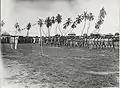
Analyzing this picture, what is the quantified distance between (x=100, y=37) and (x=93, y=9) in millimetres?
158

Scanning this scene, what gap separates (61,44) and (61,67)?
0.13m

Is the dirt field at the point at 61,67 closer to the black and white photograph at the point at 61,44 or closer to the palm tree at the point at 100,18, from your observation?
the black and white photograph at the point at 61,44

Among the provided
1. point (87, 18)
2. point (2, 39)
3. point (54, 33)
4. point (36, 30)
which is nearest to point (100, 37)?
point (87, 18)

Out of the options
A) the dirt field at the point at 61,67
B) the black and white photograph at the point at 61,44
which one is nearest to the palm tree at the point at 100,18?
the black and white photograph at the point at 61,44

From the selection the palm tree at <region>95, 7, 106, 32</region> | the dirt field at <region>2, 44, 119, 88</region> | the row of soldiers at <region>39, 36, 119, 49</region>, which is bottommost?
the dirt field at <region>2, 44, 119, 88</region>

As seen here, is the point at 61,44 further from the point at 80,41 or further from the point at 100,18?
the point at 100,18

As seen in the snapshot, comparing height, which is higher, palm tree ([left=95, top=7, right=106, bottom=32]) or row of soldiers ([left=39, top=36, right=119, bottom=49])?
palm tree ([left=95, top=7, right=106, bottom=32])

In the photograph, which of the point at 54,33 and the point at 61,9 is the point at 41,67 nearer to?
the point at 54,33

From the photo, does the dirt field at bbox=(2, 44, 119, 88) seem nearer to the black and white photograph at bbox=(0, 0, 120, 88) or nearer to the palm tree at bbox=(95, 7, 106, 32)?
the black and white photograph at bbox=(0, 0, 120, 88)

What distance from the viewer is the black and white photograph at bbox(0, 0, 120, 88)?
119 centimetres

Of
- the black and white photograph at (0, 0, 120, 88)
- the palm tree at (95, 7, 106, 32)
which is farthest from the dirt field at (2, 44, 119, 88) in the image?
the palm tree at (95, 7, 106, 32)

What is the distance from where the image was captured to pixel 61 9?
4.02 feet

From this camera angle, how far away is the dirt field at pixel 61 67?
1173 millimetres

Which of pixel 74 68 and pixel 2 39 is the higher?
pixel 2 39
